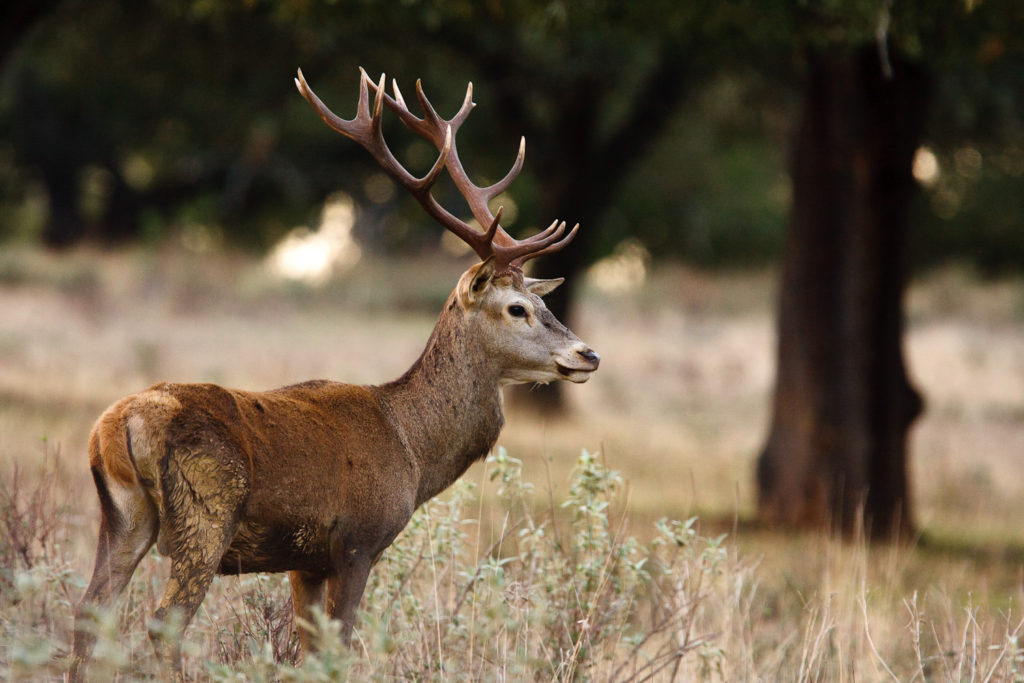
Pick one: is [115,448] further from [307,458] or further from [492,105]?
[492,105]

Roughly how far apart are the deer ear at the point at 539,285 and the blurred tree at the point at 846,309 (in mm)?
5233

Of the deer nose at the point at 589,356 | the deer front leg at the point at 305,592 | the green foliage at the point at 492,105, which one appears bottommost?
the deer front leg at the point at 305,592

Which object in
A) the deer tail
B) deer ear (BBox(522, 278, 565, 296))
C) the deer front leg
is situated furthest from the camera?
deer ear (BBox(522, 278, 565, 296))

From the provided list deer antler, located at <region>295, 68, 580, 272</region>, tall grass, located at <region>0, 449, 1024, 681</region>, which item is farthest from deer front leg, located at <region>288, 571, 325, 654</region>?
deer antler, located at <region>295, 68, 580, 272</region>

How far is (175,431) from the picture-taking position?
143 inches

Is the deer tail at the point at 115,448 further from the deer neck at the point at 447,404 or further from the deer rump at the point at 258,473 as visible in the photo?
the deer neck at the point at 447,404

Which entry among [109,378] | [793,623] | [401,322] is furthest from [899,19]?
[401,322]

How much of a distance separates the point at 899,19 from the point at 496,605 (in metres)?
5.50

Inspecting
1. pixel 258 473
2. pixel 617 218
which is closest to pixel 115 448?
pixel 258 473

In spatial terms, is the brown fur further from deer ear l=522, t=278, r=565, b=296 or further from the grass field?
the grass field

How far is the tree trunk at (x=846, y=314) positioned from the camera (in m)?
9.62

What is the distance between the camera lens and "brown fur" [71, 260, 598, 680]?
3.62 meters

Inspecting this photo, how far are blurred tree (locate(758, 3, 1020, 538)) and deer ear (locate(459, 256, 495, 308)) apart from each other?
5.69 metres

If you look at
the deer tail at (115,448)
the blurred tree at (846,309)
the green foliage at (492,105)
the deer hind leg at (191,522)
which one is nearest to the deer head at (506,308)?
the deer hind leg at (191,522)
